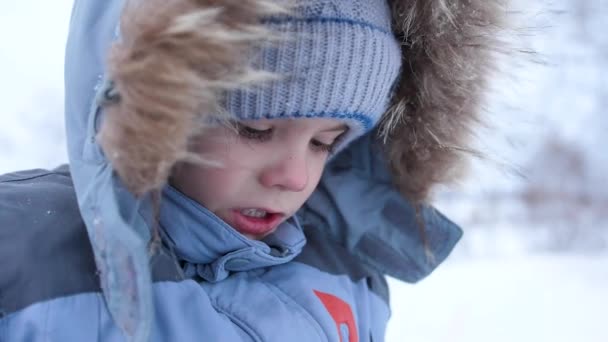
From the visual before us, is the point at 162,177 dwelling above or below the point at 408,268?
above

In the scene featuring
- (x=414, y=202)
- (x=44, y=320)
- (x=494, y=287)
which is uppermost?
(x=44, y=320)

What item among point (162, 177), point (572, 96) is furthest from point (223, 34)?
point (572, 96)

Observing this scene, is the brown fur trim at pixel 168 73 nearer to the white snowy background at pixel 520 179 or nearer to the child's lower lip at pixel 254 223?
the child's lower lip at pixel 254 223

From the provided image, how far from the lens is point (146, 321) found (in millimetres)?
726

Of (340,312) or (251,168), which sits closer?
(251,168)

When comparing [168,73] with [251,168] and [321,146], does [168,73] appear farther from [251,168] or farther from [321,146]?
[321,146]

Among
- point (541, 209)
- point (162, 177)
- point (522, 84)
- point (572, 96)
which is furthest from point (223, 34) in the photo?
point (572, 96)

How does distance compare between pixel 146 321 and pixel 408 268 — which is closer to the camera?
pixel 146 321

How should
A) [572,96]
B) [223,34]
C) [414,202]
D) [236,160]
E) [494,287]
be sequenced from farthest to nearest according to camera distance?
[572,96]
[494,287]
[414,202]
[236,160]
[223,34]

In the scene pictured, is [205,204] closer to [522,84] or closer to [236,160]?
[236,160]

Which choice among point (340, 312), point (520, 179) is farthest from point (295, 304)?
point (520, 179)

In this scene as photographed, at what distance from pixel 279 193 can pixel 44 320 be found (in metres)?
0.35

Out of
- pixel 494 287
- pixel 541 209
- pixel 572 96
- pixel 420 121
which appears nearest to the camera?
pixel 420 121

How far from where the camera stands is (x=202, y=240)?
92 cm
